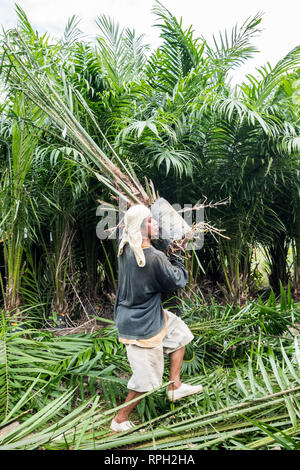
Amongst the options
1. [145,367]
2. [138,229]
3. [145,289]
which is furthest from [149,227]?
[145,367]

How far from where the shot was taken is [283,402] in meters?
1.64

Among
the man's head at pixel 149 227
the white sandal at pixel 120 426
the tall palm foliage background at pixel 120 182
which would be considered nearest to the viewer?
the white sandal at pixel 120 426

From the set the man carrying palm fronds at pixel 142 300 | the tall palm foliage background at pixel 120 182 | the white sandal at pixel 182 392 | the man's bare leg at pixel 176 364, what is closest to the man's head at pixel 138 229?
the man carrying palm fronds at pixel 142 300

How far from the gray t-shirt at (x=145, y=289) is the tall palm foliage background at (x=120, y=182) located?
0.48 meters

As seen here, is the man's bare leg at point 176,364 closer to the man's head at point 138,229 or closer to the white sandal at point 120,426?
the white sandal at point 120,426

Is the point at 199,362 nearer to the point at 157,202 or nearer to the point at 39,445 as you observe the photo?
the point at 157,202

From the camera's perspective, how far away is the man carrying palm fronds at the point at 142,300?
1913 mm

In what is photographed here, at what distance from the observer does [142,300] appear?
6.46ft

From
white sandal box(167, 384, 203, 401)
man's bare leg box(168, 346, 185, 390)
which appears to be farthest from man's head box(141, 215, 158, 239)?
white sandal box(167, 384, 203, 401)

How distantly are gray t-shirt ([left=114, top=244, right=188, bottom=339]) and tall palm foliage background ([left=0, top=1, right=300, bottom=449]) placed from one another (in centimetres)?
48

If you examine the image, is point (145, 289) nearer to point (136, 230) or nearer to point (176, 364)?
point (136, 230)

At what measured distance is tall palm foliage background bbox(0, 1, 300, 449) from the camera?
2.40m

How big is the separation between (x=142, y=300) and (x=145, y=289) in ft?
0.23

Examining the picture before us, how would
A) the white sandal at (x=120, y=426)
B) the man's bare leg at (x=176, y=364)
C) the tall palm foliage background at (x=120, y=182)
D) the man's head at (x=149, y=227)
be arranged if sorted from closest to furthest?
1. the white sandal at (x=120, y=426)
2. the man's head at (x=149, y=227)
3. the man's bare leg at (x=176, y=364)
4. the tall palm foliage background at (x=120, y=182)
